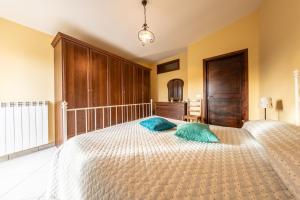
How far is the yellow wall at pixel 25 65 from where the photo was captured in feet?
7.64

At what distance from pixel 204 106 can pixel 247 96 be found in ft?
3.00

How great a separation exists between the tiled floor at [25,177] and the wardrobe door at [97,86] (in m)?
0.97

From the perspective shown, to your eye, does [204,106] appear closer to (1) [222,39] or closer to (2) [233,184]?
(1) [222,39]

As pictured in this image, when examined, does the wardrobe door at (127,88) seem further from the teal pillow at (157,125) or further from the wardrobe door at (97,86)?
the teal pillow at (157,125)

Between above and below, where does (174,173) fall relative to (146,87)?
below

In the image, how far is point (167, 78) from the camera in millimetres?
4773

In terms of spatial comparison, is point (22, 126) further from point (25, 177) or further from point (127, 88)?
point (127, 88)

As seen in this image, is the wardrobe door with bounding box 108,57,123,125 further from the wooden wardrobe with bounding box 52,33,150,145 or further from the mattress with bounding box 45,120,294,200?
the mattress with bounding box 45,120,294,200

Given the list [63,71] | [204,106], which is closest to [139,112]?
[204,106]

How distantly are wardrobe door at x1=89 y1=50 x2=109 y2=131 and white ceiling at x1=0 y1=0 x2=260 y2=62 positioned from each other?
52cm

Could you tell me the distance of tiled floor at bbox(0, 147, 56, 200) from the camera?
150 cm

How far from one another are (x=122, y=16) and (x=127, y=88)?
1.77 meters

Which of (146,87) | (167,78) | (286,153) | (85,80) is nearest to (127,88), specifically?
(146,87)

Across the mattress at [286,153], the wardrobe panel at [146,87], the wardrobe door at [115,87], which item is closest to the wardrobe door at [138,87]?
the wardrobe panel at [146,87]
